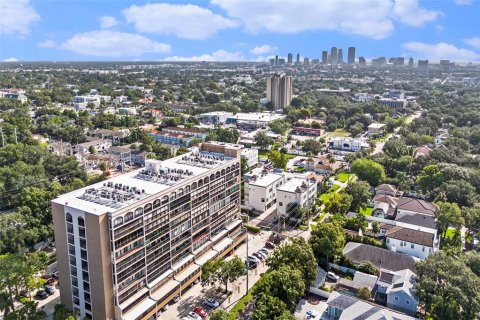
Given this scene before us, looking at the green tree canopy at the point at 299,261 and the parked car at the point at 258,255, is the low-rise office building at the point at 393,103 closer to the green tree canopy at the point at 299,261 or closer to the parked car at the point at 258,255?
the parked car at the point at 258,255

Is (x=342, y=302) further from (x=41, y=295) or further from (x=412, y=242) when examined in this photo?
(x=41, y=295)

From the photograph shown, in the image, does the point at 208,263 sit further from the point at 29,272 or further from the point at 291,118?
the point at 291,118

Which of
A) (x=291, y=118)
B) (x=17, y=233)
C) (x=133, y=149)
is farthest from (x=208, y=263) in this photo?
(x=291, y=118)

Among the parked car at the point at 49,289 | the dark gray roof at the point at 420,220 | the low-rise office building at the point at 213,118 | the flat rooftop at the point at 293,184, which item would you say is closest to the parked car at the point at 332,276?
the flat rooftop at the point at 293,184

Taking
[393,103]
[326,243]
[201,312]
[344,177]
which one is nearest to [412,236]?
[326,243]

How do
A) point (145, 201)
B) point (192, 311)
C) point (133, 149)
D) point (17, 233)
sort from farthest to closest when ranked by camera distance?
point (133, 149) < point (17, 233) < point (192, 311) < point (145, 201)

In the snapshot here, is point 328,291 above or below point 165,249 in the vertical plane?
below
